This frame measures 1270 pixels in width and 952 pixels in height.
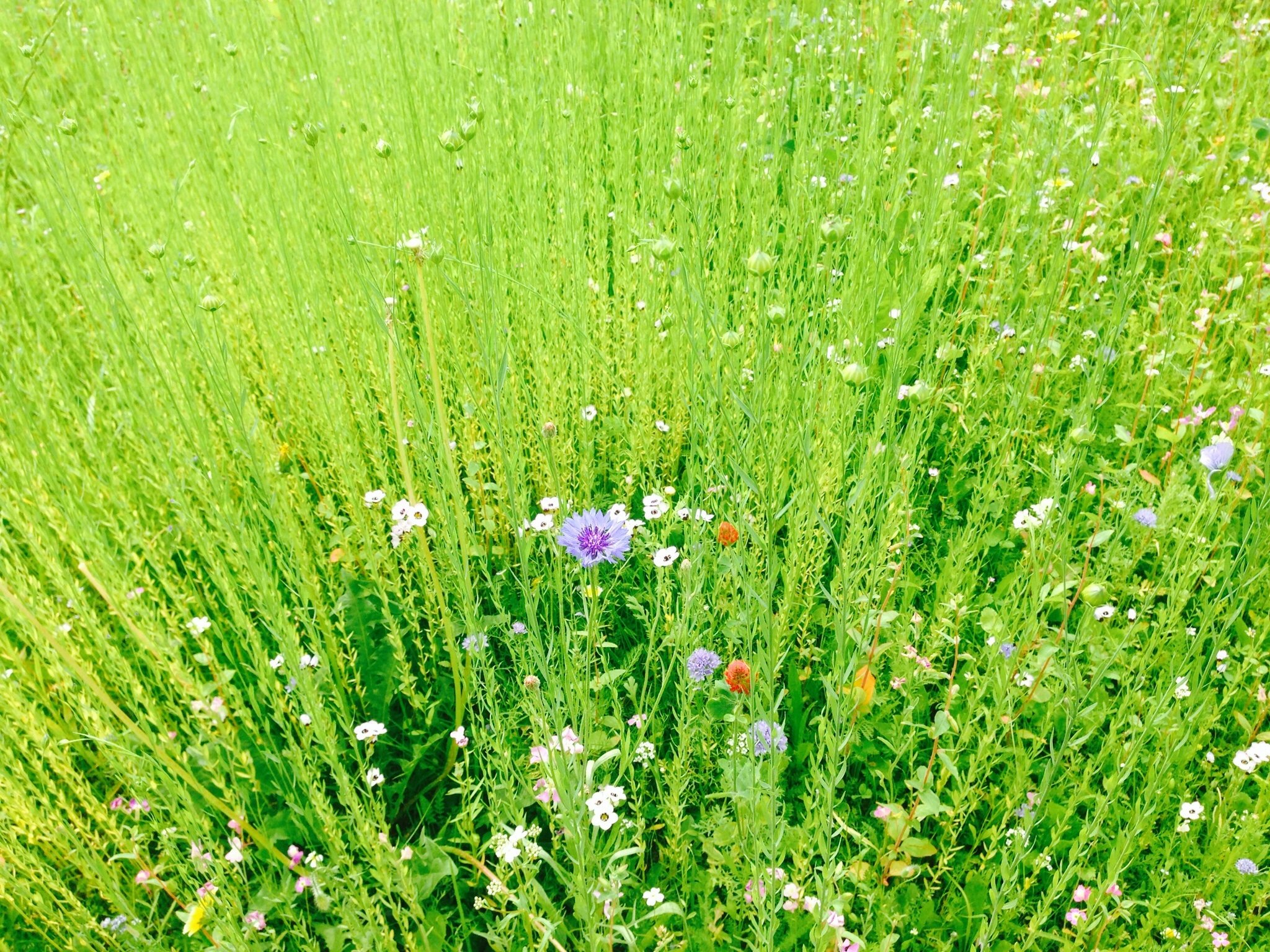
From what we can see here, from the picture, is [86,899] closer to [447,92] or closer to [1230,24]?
[447,92]

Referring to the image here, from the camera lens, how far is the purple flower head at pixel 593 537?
1.28m

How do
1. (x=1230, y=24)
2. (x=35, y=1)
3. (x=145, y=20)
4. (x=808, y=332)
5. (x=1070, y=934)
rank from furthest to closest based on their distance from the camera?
(x=35, y=1), (x=1230, y=24), (x=145, y=20), (x=808, y=332), (x=1070, y=934)

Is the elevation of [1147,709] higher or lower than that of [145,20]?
lower

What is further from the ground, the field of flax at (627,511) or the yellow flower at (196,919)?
the field of flax at (627,511)

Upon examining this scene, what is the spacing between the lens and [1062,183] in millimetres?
2283

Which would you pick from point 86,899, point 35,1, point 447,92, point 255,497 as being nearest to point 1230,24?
point 447,92

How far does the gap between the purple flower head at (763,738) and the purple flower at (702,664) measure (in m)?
0.12

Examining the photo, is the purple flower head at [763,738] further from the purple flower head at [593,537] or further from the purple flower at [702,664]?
the purple flower head at [593,537]

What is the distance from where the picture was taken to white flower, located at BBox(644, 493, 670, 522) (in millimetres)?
1649

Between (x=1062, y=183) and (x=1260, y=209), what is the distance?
2.19 ft

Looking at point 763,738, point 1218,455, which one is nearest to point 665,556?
point 763,738

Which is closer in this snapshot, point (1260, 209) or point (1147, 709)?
point (1147, 709)

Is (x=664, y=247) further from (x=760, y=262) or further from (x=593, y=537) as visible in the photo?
(x=593, y=537)

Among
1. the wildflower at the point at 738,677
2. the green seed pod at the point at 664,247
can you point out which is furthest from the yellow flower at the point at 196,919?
the green seed pod at the point at 664,247
